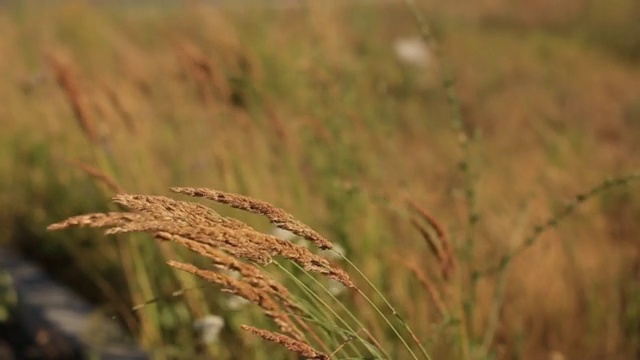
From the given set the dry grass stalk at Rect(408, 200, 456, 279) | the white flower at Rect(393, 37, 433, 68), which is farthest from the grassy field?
the white flower at Rect(393, 37, 433, 68)

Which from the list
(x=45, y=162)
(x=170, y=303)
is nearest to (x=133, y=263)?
(x=170, y=303)

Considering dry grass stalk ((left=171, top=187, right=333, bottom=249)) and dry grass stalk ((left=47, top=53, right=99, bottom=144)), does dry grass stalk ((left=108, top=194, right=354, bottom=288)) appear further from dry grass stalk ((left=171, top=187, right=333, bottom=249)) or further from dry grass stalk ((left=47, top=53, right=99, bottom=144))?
dry grass stalk ((left=47, top=53, right=99, bottom=144))

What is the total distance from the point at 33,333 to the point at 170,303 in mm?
531

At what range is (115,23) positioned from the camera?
8.77m

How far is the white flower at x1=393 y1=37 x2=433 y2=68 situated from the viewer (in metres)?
5.41

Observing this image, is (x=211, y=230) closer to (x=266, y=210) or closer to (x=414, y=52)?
(x=266, y=210)

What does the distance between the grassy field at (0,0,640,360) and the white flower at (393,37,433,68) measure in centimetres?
17

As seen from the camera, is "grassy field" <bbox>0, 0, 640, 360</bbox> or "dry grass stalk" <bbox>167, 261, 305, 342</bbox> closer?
"dry grass stalk" <bbox>167, 261, 305, 342</bbox>

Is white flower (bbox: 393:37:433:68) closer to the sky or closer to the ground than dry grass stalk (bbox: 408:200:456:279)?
closer to the sky

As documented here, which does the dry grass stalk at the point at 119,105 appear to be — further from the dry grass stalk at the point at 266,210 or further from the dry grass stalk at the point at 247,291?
the dry grass stalk at the point at 266,210

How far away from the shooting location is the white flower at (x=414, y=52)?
541cm

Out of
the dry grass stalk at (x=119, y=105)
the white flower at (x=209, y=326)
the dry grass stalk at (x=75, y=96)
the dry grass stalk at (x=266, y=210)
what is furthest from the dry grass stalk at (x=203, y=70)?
the dry grass stalk at (x=266, y=210)

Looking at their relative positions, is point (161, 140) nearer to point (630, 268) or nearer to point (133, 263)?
point (133, 263)

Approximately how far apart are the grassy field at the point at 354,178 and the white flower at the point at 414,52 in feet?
0.56
